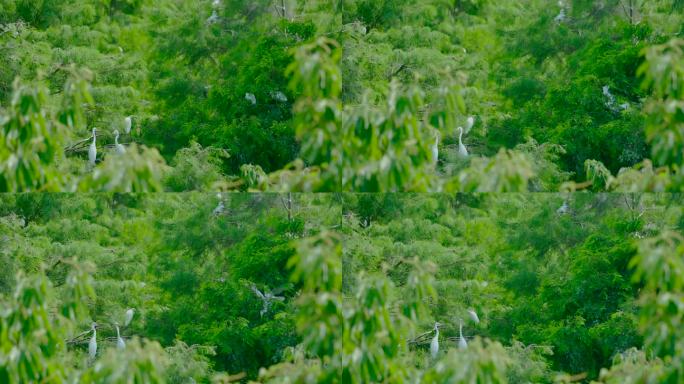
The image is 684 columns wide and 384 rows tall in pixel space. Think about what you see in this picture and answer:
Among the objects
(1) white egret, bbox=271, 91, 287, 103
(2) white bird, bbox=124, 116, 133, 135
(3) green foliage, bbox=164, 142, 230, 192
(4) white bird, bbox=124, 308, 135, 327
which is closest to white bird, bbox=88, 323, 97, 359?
(4) white bird, bbox=124, 308, 135, 327

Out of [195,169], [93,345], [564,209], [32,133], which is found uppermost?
[32,133]

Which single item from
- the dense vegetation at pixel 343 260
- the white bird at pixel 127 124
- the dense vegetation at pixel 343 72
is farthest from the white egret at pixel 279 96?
the dense vegetation at pixel 343 260

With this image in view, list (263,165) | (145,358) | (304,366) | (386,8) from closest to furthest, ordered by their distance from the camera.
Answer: (145,358) < (304,366) < (263,165) < (386,8)

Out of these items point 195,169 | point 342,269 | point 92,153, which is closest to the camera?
point 342,269

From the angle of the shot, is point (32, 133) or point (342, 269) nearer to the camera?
point (32, 133)

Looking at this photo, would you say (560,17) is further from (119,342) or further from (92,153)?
(119,342)

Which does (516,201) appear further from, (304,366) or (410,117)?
(304,366)

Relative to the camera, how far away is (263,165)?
8609 millimetres

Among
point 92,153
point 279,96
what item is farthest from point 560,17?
point 92,153

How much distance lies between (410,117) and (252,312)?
42.8 inches

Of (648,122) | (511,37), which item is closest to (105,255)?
(648,122)

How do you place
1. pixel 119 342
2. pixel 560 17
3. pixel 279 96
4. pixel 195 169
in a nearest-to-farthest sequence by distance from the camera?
pixel 119 342, pixel 195 169, pixel 279 96, pixel 560 17

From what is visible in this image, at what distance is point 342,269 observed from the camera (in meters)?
4.88

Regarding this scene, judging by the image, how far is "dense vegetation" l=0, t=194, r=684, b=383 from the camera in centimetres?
490
